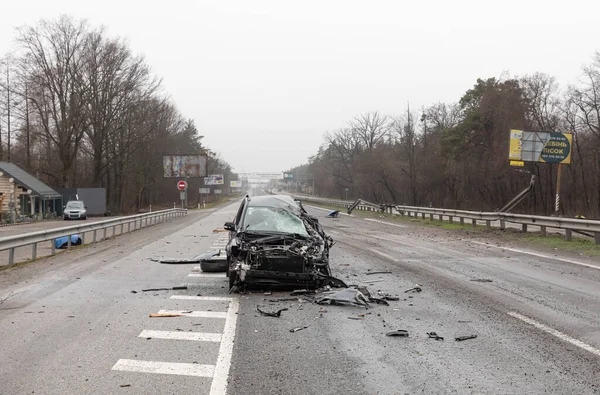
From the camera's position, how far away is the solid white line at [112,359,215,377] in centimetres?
Answer: 457

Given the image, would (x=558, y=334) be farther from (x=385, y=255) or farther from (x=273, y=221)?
(x=385, y=255)

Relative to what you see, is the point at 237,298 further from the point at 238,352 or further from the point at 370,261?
the point at 370,261

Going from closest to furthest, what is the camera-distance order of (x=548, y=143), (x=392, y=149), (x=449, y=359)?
(x=449, y=359) < (x=548, y=143) < (x=392, y=149)

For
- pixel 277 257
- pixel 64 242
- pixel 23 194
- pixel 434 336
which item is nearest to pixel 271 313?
pixel 277 257

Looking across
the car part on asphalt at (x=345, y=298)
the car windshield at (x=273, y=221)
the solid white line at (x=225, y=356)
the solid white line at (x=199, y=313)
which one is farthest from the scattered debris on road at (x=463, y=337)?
the car windshield at (x=273, y=221)

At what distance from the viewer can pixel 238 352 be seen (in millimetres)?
5164

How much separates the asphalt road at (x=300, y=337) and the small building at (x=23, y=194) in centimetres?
3525

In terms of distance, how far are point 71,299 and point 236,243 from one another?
2.70 m

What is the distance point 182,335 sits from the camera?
5.84 metres

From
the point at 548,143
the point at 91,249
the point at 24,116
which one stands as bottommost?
the point at 91,249

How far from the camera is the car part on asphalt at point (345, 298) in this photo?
7485mm

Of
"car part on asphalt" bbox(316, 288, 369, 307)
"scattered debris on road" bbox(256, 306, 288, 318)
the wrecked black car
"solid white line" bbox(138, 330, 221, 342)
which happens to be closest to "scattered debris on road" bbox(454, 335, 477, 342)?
"car part on asphalt" bbox(316, 288, 369, 307)

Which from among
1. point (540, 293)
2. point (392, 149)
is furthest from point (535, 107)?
point (540, 293)

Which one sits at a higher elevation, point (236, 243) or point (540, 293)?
point (236, 243)
